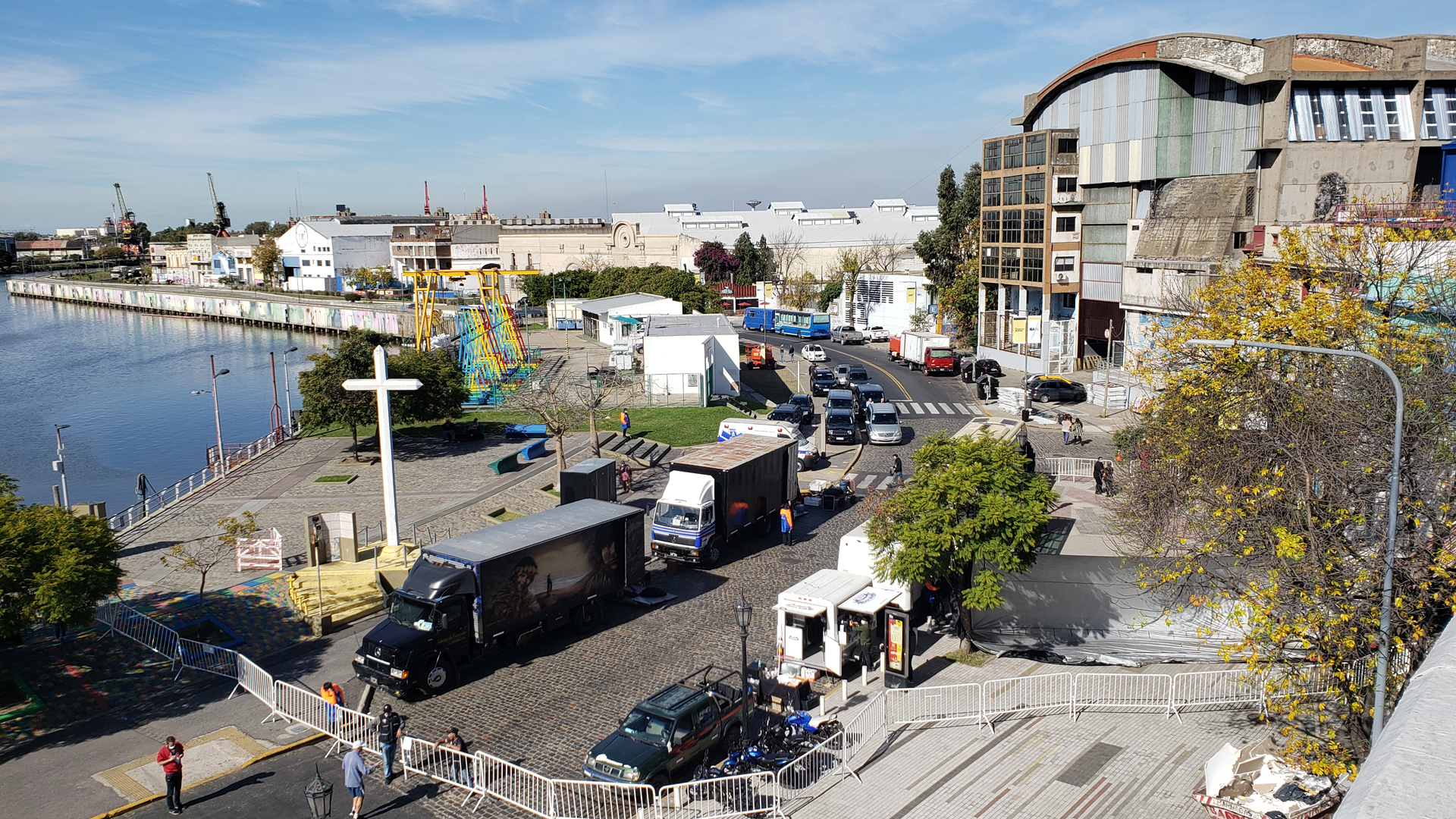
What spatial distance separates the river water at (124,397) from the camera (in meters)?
53.1

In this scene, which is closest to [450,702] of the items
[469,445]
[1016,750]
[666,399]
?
[1016,750]

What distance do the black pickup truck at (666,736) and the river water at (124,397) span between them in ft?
126

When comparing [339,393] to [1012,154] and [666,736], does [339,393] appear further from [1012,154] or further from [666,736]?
[1012,154]

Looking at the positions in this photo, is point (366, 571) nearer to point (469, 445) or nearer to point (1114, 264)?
point (469, 445)

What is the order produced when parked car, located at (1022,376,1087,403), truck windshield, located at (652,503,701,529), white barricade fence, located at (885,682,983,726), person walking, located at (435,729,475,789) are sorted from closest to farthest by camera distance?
1. person walking, located at (435,729,475,789)
2. white barricade fence, located at (885,682,983,726)
3. truck windshield, located at (652,503,701,529)
4. parked car, located at (1022,376,1087,403)

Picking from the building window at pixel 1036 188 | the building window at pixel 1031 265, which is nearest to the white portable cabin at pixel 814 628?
the building window at pixel 1031 265

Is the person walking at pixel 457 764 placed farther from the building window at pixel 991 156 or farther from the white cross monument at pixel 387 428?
the building window at pixel 991 156

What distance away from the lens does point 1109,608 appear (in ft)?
72.3

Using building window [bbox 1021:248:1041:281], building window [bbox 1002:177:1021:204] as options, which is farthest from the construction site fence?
building window [bbox 1002:177:1021:204]

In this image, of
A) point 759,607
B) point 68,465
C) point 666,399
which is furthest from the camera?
point 68,465

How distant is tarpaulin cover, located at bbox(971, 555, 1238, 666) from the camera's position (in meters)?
21.6

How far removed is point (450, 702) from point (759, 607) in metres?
8.36

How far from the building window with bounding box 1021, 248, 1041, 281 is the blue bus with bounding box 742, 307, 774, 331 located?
27188 mm

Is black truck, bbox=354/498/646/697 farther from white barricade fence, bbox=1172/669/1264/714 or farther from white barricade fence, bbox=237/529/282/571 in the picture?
white barricade fence, bbox=1172/669/1264/714
